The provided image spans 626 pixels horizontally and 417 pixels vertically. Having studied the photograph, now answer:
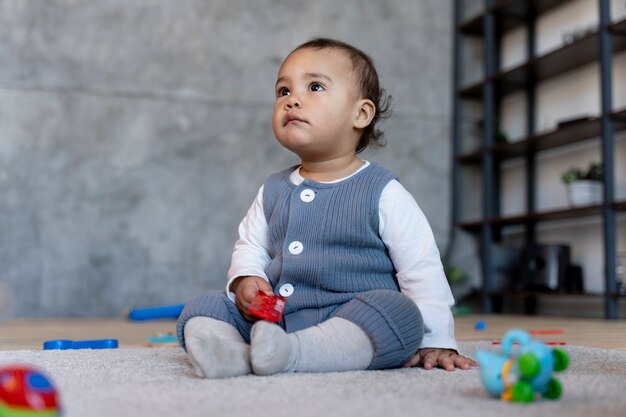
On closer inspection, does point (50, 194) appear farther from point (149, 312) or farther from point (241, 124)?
point (149, 312)

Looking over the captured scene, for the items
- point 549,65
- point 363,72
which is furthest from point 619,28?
point 363,72

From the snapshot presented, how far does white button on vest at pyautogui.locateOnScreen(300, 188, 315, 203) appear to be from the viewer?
132cm

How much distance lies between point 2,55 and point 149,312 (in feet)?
5.66

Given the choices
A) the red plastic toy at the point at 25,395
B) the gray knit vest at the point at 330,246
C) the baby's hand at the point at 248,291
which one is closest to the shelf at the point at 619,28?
the gray knit vest at the point at 330,246

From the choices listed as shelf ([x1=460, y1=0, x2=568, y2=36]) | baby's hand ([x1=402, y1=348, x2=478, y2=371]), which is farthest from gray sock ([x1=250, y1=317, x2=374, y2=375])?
shelf ([x1=460, y1=0, x2=568, y2=36])

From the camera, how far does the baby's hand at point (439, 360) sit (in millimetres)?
1167

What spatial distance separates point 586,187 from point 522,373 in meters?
2.53

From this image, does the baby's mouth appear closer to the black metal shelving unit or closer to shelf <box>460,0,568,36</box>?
the black metal shelving unit

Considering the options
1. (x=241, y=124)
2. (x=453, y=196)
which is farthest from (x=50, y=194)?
(x=453, y=196)

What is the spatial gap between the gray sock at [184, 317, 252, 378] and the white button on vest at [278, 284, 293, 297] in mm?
213

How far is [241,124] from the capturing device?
3.57 metres

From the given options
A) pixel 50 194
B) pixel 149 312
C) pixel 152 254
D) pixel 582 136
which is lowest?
pixel 149 312

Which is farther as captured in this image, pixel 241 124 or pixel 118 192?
pixel 241 124

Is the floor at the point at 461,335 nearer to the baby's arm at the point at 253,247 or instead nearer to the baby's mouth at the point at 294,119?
the baby's arm at the point at 253,247
